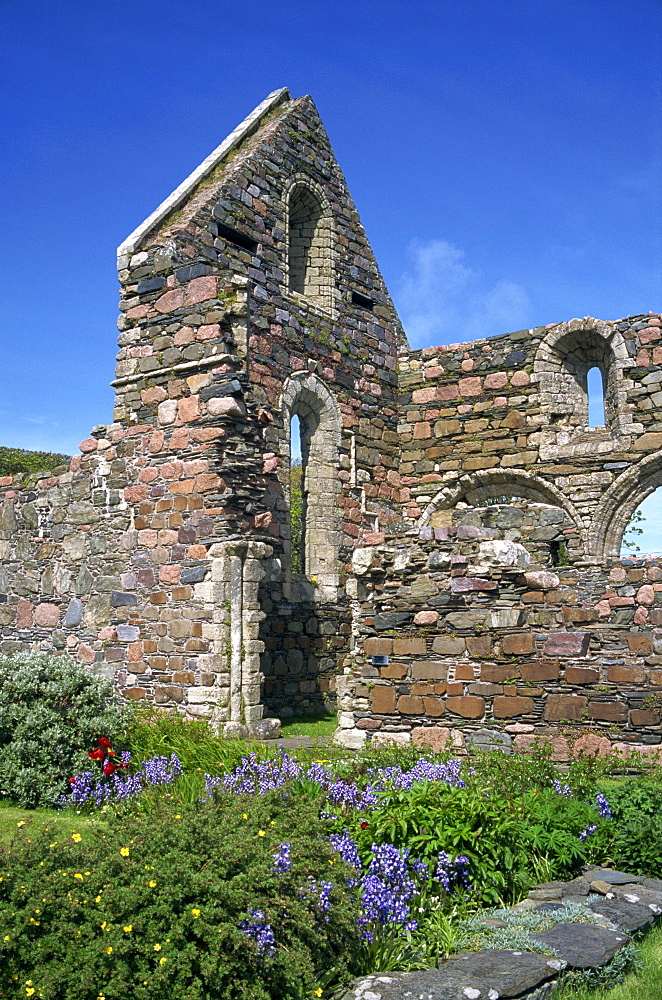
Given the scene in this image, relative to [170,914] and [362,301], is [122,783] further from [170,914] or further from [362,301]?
[362,301]

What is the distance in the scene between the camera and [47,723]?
8422 millimetres

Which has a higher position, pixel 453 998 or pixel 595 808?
pixel 595 808

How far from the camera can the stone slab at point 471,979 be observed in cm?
400

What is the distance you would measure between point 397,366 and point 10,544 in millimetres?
7958

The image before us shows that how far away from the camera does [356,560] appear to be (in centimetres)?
979

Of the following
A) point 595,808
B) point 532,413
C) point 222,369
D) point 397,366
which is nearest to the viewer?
point 595,808

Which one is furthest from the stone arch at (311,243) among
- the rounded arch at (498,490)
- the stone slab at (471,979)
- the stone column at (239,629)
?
the stone slab at (471,979)

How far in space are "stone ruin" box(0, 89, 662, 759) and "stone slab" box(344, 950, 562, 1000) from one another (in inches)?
165

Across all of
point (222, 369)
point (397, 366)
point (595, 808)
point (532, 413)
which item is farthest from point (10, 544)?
point (595, 808)

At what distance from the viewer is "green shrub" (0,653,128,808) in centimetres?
806

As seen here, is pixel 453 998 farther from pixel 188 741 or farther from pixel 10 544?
pixel 10 544

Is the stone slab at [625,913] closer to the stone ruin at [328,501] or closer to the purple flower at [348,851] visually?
the purple flower at [348,851]

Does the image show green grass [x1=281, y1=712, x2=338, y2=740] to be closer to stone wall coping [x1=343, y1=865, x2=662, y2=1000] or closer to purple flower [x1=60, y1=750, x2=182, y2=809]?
purple flower [x1=60, y1=750, x2=182, y2=809]

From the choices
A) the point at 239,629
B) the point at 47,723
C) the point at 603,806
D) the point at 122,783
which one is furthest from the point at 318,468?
the point at 603,806
